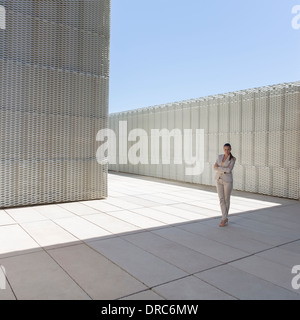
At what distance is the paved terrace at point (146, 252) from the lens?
10.7ft

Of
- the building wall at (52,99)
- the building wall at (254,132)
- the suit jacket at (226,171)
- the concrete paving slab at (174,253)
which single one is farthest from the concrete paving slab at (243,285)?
the building wall at (254,132)

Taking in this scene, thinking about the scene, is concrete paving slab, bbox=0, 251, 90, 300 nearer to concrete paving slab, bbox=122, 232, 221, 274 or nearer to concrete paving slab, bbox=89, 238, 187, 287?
concrete paving slab, bbox=89, 238, 187, 287

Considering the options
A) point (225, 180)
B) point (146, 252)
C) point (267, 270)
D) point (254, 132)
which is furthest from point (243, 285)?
point (254, 132)

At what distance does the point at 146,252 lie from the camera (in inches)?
176

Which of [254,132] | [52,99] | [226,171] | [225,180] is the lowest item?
[225,180]

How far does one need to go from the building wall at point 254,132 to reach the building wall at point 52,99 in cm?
547

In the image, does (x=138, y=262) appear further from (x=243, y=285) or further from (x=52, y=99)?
(x=52, y=99)

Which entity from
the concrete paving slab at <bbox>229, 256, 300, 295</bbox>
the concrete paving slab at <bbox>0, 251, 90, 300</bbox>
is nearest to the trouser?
the concrete paving slab at <bbox>229, 256, 300, 295</bbox>

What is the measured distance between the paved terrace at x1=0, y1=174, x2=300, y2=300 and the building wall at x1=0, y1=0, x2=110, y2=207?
36.6 inches

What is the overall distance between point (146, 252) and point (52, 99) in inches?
217

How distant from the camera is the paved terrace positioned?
3.27 m
